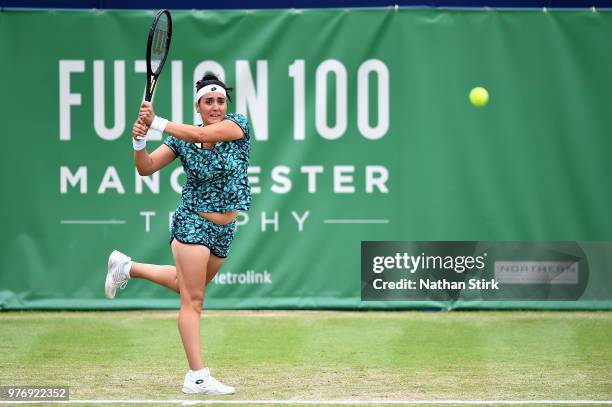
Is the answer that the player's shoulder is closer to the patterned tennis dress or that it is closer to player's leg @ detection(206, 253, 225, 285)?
the patterned tennis dress

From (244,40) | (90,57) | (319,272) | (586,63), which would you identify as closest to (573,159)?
(586,63)

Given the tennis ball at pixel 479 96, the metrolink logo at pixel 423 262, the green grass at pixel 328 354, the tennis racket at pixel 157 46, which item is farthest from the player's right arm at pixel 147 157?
the tennis ball at pixel 479 96

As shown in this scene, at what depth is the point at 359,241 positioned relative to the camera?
8.62 metres

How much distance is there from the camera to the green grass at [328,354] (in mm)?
5445

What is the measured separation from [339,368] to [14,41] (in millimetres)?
4276

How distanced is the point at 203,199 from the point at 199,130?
0.38 meters

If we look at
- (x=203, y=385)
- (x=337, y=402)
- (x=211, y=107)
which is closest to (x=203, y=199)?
(x=211, y=107)

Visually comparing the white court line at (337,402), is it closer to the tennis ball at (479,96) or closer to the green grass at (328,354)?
the green grass at (328,354)

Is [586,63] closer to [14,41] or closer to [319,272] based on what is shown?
[319,272]

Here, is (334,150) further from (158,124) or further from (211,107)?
(158,124)

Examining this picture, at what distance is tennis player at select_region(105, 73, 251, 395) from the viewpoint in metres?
5.24

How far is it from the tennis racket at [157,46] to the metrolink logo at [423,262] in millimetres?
3356

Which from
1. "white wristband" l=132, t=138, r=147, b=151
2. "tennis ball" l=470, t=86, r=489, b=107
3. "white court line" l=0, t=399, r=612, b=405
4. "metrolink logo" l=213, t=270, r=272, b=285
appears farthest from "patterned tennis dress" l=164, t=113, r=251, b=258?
"tennis ball" l=470, t=86, r=489, b=107

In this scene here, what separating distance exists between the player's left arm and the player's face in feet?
0.34
